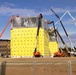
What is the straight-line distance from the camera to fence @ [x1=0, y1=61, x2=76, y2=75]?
12.8 metres

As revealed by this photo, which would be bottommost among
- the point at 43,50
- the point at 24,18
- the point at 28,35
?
the point at 43,50

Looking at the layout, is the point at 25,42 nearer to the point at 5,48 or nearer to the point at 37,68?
the point at 37,68

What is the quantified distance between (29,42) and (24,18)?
3.33 m

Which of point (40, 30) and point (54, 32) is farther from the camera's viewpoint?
point (54, 32)

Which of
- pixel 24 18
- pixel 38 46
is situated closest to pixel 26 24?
pixel 24 18

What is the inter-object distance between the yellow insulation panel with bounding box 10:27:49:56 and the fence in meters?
18.8

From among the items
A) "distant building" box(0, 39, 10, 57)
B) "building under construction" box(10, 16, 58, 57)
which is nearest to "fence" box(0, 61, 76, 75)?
"building under construction" box(10, 16, 58, 57)

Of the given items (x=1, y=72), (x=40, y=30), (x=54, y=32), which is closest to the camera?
(x=1, y=72)

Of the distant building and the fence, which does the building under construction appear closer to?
the fence

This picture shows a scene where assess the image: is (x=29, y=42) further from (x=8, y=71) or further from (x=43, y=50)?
(x=8, y=71)

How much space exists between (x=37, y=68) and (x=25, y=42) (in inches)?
813

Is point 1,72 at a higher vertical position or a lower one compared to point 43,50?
lower

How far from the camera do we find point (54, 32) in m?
50.2

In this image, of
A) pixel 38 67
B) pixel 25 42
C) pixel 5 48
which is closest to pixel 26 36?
pixel 25 42
